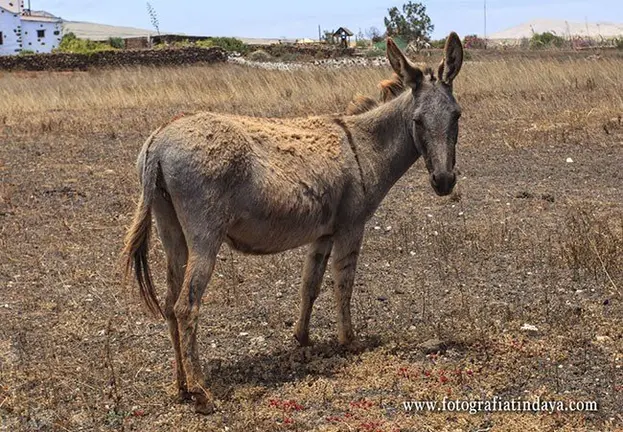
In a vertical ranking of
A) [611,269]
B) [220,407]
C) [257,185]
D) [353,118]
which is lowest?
[220,407]

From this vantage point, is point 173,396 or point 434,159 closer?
point 173,396

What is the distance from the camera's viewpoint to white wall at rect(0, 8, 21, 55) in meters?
73.8

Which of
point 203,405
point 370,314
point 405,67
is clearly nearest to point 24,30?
point 370,314

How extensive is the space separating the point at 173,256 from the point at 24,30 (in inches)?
3049

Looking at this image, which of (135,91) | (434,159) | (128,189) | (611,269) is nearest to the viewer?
(434,159)

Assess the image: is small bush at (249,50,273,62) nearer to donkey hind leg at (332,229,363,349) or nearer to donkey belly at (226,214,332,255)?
donkey hind leg at (332,229,363,349)

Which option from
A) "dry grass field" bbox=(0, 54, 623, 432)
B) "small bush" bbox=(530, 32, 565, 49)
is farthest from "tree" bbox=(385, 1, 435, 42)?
"dry grass field" bbox=(0, 54, 623, 432)

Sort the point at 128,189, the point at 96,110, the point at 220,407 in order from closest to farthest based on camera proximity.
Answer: the point at 220,407, the point at 128,189, the point at 96,110

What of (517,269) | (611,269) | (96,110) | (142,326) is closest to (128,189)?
(142,326)

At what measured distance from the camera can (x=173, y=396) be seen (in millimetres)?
5086

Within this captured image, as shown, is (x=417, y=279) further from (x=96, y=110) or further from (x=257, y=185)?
(x=96, y=110)

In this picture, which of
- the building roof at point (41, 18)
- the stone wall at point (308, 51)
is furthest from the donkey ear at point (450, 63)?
the building roof at point (41, 18)

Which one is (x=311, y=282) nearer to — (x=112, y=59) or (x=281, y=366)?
(x=281, y=366)

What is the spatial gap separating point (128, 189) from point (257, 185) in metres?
6.69
